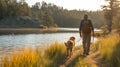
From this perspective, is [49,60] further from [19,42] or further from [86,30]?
[19,42]

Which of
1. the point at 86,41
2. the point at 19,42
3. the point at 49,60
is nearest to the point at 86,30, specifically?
the point at 86,41

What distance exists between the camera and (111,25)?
180 feet

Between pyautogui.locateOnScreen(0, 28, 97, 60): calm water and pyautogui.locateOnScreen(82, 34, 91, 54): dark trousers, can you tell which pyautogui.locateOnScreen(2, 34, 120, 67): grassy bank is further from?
pyautogui.locateOnScreen(0, 28, 97, 60): calm water

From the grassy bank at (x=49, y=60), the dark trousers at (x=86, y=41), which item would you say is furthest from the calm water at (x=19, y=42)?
the dark trousers at (x=86, y=41)

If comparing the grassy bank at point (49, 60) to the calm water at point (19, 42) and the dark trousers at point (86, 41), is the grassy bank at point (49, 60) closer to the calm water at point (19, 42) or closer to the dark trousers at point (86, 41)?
the dark trousers at point (86, 41)

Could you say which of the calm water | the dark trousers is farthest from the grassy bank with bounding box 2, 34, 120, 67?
the calm water

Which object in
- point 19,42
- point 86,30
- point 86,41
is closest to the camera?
point 86,30

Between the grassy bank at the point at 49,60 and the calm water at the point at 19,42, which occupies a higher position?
the grassy bank at the point at 49,60

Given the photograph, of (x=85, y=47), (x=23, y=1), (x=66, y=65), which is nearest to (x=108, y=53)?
(x=66, y=65)

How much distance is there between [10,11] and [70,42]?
12081 cm

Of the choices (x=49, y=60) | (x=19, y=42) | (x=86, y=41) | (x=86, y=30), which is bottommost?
(x=19, y=42)

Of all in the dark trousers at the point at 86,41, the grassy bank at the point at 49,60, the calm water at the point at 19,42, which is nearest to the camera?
the grassy bank at the point at 49,60

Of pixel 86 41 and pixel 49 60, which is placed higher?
pixel 86 41

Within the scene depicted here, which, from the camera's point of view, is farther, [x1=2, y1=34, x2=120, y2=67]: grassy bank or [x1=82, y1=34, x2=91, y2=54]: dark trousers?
[x1=82, y1=34, x2=91, y2=54]: dark trousers
